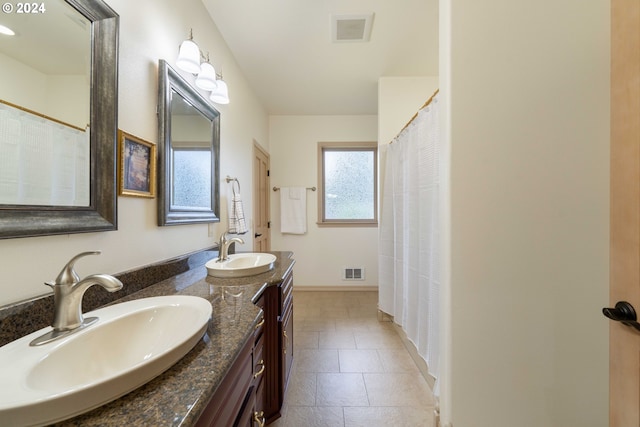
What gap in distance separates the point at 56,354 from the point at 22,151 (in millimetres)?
543

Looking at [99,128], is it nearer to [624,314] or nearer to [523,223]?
[523,223]

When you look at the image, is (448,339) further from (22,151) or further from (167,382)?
(22,151)

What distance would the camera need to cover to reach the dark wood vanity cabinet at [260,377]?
63cm

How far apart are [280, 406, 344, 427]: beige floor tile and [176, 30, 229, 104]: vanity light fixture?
2021mm

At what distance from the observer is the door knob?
0.75 meters

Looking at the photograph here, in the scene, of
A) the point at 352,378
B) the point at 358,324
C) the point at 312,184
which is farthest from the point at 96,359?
the point at 312,184

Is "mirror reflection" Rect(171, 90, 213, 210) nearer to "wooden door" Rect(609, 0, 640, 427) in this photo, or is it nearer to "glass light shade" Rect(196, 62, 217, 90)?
"glass light shade" Rect(196, 62, 217, 90)

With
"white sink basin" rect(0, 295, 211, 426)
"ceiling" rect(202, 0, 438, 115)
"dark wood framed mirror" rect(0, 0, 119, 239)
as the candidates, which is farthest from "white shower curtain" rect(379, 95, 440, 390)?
"dark wood framed mirror" rect(0, 0, 119, 239)

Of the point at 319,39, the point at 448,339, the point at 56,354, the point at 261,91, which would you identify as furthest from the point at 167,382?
the point at 261,91

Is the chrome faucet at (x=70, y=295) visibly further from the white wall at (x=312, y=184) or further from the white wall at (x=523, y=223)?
the white wall at (x=312, y=184)

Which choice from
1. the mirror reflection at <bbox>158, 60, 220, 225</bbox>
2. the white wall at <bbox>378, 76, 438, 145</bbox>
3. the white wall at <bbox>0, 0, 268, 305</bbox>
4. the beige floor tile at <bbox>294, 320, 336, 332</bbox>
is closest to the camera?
the white wall at <bbox>0, 0, 268, 305</bbox>

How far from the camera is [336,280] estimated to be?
3490 millimetres

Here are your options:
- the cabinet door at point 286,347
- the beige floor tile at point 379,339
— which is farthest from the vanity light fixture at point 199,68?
the beige floor tile at point 379,339

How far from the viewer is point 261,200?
316 centimetres
